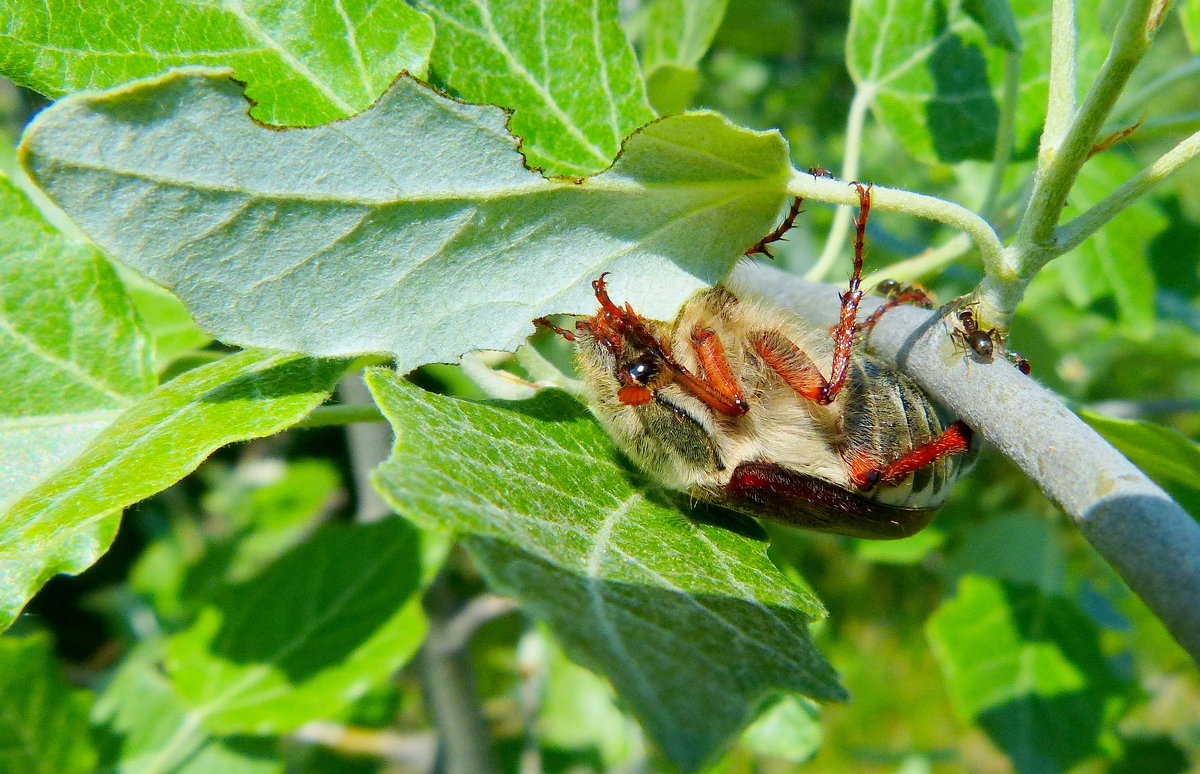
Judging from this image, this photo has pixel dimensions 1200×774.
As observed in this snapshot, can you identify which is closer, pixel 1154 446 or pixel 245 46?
pixel 245 46

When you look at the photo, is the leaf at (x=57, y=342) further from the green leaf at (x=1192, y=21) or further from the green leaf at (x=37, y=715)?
the green leaf at (x=1192, y=21)

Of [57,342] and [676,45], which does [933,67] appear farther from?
[57,342]

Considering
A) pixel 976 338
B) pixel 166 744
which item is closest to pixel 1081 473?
pixel 976 338

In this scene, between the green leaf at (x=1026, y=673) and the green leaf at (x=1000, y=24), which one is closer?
the green leaf at (x=1000, y=24)

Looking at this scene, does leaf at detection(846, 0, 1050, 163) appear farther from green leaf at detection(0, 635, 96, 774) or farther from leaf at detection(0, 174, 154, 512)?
green leaf at detection(0, 635, 96, 774)

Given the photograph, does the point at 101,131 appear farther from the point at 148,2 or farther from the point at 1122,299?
the point at 1122,299

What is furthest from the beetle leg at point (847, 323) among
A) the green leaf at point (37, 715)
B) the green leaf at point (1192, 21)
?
the green leaf at point (37, 715)
